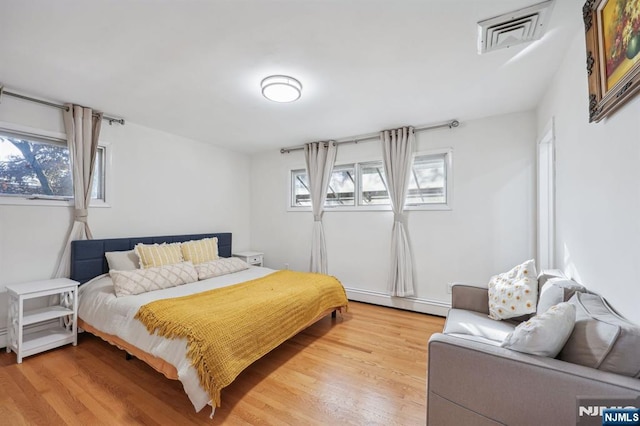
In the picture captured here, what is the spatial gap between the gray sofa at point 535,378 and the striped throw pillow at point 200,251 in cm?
304

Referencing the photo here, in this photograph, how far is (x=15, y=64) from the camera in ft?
6.87

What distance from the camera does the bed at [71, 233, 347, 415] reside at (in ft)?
5.54

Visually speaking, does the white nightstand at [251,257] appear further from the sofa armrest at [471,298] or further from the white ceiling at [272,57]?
the sofa armrest at [471,298]

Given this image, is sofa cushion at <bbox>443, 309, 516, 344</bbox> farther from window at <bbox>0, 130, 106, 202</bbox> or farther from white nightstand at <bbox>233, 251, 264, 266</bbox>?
window at <bbox>0, 130, 106, 202</bbox>

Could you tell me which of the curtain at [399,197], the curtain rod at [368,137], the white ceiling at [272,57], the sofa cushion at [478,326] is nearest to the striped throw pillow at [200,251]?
the white ceiling at [272,57]

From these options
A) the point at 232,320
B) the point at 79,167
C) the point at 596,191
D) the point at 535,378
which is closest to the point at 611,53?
the point at 596,191

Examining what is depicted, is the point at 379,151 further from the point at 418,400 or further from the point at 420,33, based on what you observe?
the point at 418,400

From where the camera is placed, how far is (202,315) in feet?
6.34

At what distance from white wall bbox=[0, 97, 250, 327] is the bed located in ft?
0.87

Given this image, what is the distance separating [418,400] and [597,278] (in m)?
1.33

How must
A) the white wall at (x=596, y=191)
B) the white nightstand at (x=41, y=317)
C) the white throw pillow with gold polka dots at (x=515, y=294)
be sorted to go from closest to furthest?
the white wall at (x=596, y=191), the white throw pillow with gold polka dots at (x=515, y=294), the white nightstand at (x=41, y=317)

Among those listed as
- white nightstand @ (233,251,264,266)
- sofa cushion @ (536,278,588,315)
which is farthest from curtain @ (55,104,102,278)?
sofa cushion @ (536,278,588,315)

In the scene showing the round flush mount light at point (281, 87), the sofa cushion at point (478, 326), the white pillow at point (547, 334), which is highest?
the round flush mount light at point (281, 87)

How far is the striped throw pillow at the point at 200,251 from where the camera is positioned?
3424 mm
